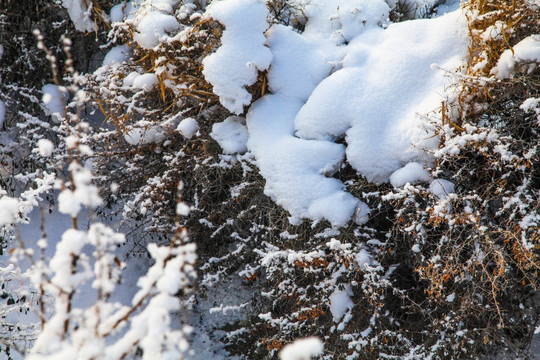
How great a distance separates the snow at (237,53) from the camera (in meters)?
3.79

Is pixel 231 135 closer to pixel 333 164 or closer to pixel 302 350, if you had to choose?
pixel 333 164

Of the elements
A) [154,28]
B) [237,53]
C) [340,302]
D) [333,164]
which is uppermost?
[154,28]

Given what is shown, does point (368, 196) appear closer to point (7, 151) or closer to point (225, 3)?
point (225, 3)

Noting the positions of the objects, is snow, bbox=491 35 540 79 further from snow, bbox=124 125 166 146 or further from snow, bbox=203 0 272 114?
snow, bbox=124 125 166 146

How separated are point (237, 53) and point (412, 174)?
1.96 meters

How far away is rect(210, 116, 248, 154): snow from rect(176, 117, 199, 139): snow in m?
0.19

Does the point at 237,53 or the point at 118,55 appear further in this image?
the point at 118,55

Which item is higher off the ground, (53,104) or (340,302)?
(53,104)

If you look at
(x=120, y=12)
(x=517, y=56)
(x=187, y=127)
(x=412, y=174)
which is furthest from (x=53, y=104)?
(x=517, y=56)

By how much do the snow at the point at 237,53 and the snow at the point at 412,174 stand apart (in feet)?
5.27

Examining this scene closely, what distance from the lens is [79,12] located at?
484 cm

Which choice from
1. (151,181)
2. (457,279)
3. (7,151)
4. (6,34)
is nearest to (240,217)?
(151,181)

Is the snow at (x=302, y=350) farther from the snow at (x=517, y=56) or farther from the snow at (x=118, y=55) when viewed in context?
the snow at (x=118, y=55)

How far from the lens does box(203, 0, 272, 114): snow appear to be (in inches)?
149
